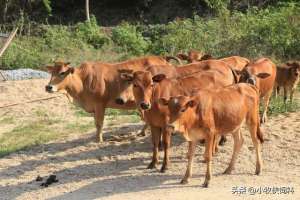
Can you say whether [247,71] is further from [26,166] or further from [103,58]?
[103,58]

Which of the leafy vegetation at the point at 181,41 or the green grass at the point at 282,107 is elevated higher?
the leafy vegetation at the point at 181,41

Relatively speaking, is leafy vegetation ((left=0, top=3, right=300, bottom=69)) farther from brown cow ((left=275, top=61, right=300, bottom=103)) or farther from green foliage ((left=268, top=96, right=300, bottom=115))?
green foliage ((left=268, top=96, right=300, bottom=115))

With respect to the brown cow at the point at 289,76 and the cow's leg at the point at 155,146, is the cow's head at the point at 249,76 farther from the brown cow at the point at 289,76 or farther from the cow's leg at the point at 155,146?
the brown cow at the point at 289,76

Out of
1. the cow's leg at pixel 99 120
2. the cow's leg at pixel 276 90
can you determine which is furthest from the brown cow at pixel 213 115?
the cow's leg at pixel 276 90

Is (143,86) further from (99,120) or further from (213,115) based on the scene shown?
(99,120)

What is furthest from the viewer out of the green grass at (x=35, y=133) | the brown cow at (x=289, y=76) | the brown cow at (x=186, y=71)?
the brown cow at (x=289, y=76)

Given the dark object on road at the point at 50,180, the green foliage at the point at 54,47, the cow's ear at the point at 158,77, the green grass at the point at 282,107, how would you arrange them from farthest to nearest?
the green foliage at the point at 54,47 → the green grass at the point at 282,107 → the cow's ear at the point at 158,77 → the dark object on road at the point at 50,180

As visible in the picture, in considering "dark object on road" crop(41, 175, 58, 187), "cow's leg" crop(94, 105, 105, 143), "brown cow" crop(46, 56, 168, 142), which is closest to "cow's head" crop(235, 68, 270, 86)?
"brown cow" crop(46, 56, 168, 142)

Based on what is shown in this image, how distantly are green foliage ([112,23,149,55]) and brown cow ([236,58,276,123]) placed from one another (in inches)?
407

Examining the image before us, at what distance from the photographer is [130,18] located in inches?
1366

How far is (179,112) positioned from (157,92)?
156 centimetres

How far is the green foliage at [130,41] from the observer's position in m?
22.9

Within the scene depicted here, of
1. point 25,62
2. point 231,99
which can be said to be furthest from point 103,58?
point 231,99

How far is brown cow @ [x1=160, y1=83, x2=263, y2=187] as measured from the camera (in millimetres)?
8805
